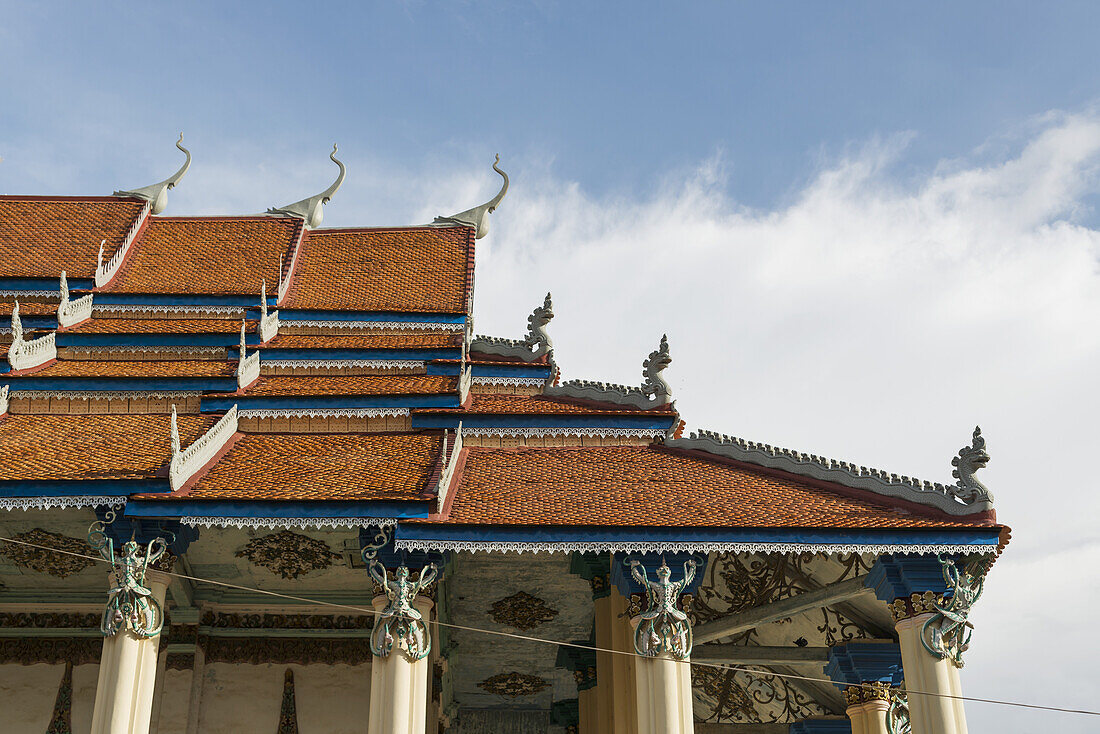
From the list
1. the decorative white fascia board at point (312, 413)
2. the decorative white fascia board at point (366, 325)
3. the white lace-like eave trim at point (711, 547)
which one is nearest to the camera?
the white lace-like eave trim at point (711, 547)

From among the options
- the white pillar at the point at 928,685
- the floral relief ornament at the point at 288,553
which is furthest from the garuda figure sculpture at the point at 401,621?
the white pillar at the point at 928,685

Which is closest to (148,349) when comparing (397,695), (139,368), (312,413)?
(139,368)

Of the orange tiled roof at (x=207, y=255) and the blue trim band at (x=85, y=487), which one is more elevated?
the orange tiled roof at (x=207, y=255)

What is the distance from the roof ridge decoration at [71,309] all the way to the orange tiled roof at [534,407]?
737 cm

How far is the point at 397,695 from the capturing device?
12.7 m

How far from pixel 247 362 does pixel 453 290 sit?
566 centimetres

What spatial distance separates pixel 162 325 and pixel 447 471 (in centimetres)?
909

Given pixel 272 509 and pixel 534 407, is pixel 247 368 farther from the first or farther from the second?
pixel 272 509

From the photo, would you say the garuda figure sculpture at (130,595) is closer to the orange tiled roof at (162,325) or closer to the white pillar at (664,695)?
the white pillar at (664,695)

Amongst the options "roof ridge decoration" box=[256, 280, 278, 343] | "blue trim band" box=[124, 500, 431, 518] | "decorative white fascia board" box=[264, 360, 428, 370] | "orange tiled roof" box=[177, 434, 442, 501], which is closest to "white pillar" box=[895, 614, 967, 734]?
"blue trim band" box=[124, 500, 431, 518]

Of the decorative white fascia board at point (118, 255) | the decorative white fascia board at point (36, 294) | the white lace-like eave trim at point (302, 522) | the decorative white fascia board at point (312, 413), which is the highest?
the decorative white fascia board at point (118, 255)

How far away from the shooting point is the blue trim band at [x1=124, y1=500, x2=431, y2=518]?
13.2 meters

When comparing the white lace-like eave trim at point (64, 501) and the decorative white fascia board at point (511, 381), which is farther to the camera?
the decorative white fascia board at point (511, 381)

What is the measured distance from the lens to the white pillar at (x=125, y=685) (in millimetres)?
12562
